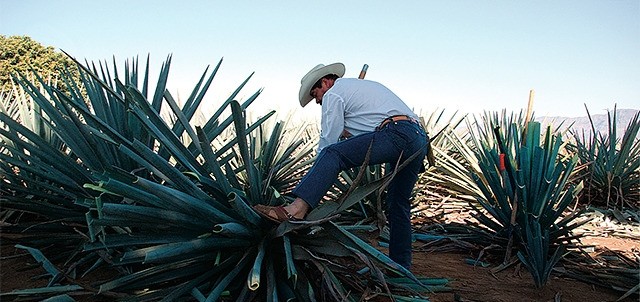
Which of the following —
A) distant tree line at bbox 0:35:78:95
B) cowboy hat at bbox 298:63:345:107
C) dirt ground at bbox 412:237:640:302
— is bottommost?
dirt ground at bbox 412:237:640:302

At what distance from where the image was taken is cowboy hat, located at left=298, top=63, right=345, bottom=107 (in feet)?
9.53

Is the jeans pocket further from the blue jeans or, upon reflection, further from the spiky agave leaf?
the spiky agave leaf

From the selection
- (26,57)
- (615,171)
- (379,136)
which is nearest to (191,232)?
(379,136)

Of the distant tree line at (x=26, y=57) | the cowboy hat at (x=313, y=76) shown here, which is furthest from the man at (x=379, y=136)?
the distant tree line at (x=26, y=57)

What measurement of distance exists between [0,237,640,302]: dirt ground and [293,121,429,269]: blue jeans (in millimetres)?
238

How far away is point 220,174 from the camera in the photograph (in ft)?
5.91

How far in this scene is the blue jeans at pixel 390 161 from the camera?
2.10 meters

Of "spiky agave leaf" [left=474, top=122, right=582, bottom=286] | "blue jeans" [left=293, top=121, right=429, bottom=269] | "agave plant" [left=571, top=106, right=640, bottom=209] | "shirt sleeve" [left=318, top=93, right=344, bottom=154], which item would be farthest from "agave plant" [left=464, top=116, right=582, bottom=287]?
"agave plant" [left=571, top=106, right=640, bottom=209]

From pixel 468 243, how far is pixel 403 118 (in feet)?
3.75

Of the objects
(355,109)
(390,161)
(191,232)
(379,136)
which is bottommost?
(191,232)

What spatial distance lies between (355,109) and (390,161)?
360 mm

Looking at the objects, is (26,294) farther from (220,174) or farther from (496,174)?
(496,174)

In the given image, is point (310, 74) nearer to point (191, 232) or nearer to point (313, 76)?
point (313, 76)

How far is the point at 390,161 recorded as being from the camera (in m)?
2.43
